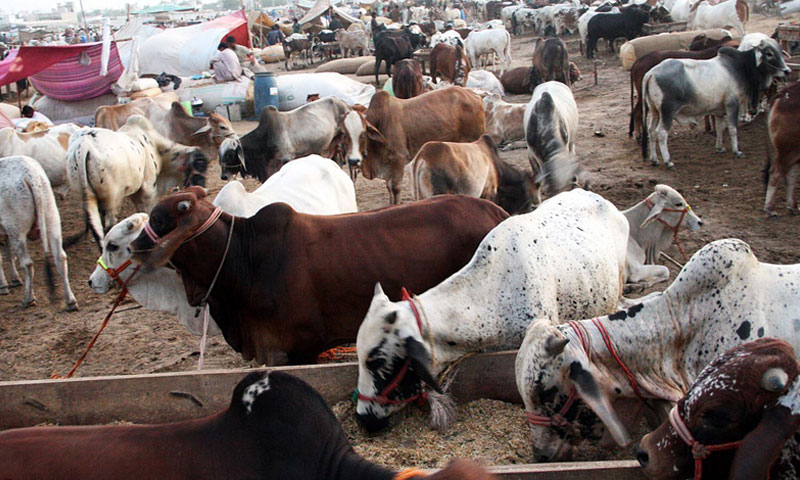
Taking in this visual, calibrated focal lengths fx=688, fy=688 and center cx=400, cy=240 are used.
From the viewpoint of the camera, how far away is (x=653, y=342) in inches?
120

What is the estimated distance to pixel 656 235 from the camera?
5.59 metres

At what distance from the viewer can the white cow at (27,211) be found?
6598 millimetres

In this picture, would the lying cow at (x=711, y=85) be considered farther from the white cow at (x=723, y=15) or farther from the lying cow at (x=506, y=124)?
the white cow at (x=723, y=15)

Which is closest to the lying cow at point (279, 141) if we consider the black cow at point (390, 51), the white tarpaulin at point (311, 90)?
the white tarpaulin at point (311, 90)

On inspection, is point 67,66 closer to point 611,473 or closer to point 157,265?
point 157,265

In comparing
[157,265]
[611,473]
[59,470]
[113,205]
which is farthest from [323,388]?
[113,205]

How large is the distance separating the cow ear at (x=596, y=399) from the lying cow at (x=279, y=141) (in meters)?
6.47

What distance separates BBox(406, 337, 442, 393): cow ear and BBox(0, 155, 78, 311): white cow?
4697 mm

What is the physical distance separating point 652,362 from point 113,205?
6.42 metres

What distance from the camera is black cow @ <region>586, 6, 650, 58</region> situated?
71.5 feet

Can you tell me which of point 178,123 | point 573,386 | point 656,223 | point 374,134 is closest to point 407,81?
point 178,123

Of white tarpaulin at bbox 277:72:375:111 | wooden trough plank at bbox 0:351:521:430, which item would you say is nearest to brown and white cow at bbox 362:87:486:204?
wooden trough plank at bbox 0:351:521:430

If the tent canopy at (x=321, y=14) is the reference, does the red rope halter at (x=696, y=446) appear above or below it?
below

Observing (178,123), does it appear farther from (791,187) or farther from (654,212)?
(791,187)
